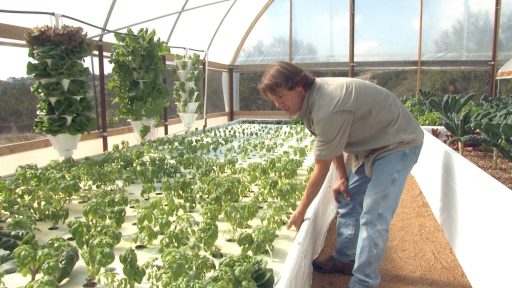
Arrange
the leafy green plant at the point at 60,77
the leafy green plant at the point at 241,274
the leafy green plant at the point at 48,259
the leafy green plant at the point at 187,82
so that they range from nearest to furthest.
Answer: the leafy green plant at the point at 241,274, the leafy green plant at the point at 48,259, the leafy green plant at the point at 60,77, the leafy green plant at the point at 187,82

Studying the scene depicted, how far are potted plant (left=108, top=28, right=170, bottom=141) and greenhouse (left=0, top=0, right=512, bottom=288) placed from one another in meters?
0.02

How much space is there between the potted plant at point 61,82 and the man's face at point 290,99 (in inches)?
137

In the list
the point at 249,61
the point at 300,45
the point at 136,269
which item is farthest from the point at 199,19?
the point at 136,269

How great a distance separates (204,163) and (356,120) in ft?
8.16

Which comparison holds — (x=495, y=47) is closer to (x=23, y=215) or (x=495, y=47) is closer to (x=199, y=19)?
(x=199, y=19)

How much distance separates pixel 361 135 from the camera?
2289mm

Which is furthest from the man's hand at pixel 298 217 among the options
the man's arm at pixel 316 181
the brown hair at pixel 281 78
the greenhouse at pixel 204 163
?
the brown hair at pixel 281 78

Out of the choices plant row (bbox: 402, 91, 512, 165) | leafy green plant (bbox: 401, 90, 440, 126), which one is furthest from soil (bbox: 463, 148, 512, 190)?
leafy green plant (bbox: 401, 90, 440, 126)

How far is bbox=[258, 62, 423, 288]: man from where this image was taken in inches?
82.0

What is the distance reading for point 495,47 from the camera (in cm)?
1129

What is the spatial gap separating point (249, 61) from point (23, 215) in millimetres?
10794

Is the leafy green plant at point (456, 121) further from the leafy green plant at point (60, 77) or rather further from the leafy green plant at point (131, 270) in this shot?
the leafy green plant at point (60, 77)

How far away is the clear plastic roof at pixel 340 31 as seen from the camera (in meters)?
11.4

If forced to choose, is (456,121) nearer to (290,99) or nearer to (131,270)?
(290,99)
